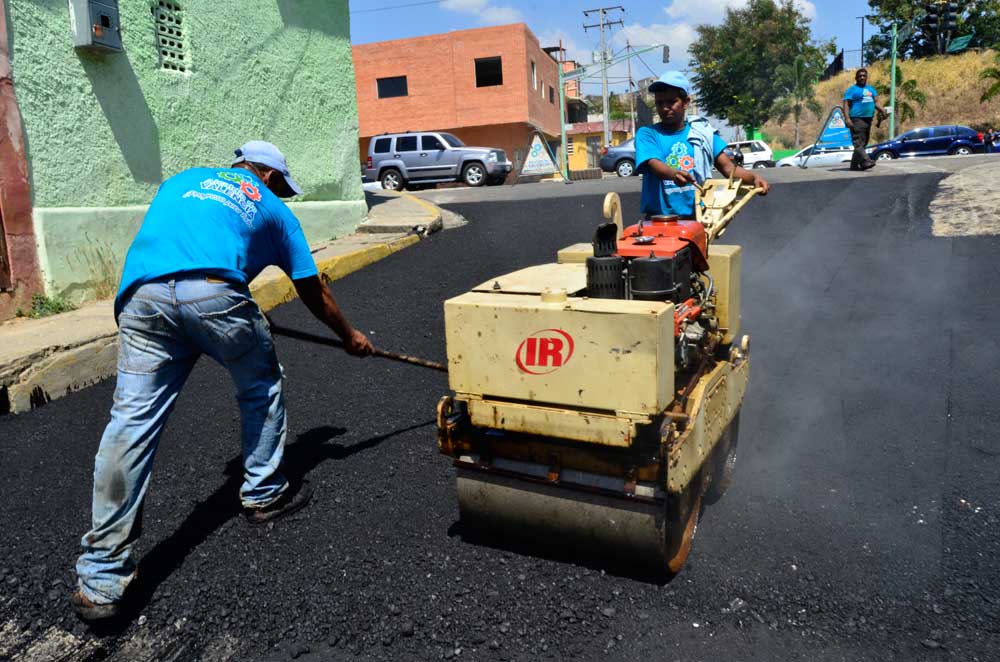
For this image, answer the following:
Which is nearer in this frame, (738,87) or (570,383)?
(570,383)

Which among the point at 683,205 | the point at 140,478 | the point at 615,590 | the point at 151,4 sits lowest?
the point at 615,590

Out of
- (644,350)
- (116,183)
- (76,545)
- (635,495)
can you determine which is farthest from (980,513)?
(116,183)

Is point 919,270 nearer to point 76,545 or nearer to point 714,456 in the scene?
point 714,456

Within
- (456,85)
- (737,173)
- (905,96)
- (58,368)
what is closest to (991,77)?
(905,96)

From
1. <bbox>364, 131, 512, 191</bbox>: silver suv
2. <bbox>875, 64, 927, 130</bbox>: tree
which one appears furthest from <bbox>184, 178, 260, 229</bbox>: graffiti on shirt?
<bbox>875, 64, 927, 130</bbox>: tree

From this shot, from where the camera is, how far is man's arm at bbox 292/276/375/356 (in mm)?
3191

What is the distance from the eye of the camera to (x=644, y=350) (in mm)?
2408

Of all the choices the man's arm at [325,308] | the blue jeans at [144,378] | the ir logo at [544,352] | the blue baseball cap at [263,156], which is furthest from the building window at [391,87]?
the ir logo at [544,352]

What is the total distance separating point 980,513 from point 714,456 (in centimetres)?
105

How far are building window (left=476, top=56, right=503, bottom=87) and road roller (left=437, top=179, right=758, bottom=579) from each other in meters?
31.1

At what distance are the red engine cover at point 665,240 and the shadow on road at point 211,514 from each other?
1706mm

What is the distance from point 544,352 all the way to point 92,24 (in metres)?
5.93

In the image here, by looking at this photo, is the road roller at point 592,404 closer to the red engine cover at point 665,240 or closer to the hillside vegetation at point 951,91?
the red engine cover at point 665,240

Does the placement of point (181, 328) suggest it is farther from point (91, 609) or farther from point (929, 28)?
point (929, 28)
